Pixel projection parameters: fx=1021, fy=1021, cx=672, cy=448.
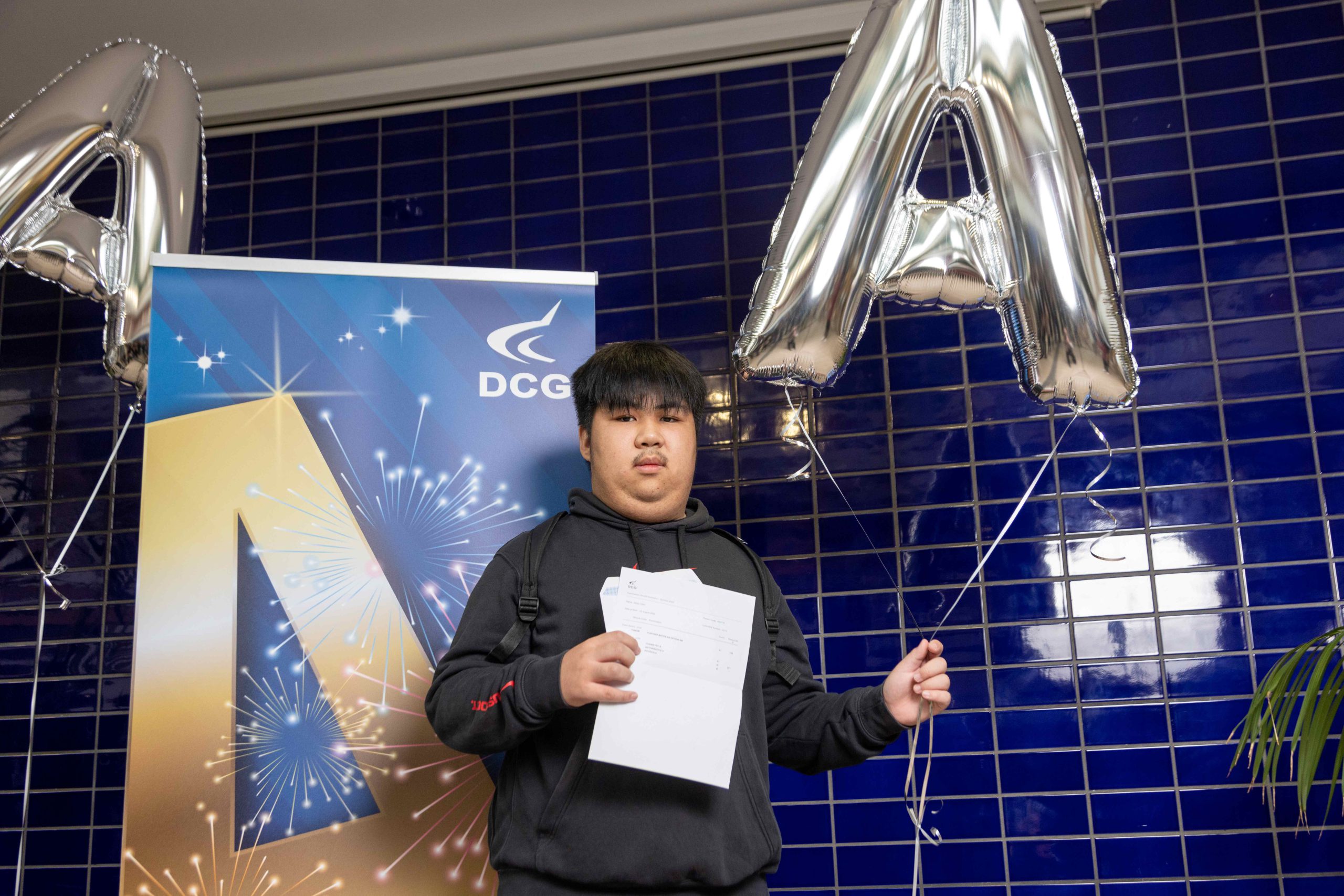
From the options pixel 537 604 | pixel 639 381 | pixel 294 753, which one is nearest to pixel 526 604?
pixel 537 604

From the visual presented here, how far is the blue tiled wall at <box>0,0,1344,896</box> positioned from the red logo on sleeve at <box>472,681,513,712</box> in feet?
4.12

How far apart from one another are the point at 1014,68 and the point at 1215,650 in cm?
142

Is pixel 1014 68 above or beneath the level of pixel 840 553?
above

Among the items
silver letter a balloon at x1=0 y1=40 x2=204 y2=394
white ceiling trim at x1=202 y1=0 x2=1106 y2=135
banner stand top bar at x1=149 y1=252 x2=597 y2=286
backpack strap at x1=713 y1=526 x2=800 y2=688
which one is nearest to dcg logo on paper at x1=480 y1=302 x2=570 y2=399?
banner stand top bar at x1=149 y1=252 x2=597 y2=286

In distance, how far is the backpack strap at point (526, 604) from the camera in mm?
1290

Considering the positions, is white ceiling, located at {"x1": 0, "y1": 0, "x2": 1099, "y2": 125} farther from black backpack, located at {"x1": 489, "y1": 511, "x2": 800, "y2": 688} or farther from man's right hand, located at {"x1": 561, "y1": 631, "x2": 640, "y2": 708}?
man's right hand, located at {"x1": 561, "y1": 631, "x2": 640, "y2": 708}

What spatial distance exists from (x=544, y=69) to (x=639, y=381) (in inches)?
61.0

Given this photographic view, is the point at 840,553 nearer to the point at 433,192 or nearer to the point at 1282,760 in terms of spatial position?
the point at 1282,760

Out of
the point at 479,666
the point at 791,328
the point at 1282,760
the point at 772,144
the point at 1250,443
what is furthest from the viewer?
the point at 772,144

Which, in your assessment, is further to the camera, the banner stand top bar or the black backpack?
the banner stand top bar

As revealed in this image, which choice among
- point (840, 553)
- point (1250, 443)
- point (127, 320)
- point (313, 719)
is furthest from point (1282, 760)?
point (127, 320)

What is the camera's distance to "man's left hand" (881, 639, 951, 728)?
51.3 inches

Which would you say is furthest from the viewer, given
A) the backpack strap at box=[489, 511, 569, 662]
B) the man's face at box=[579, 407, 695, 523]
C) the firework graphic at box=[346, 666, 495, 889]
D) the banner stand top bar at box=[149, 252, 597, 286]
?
the banner stand top bar at box=[149, 252, 597, 286]

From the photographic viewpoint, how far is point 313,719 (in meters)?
1.52
